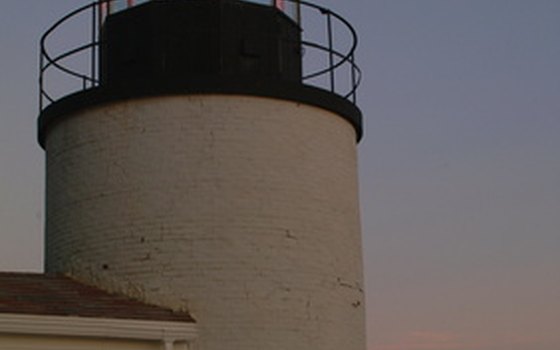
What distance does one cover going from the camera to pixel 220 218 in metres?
14.3

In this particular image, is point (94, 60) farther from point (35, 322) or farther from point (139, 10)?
point (35, 322)

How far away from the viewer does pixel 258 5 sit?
15.7 m

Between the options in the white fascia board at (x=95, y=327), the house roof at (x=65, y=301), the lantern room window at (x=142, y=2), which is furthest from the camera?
the lantern room window at (x=142, y=2)

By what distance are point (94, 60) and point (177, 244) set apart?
324 centimetres

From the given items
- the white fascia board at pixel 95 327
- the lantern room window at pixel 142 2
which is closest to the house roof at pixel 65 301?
the white fascia board at pixel 95 327

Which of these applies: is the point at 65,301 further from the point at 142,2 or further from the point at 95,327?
the point at 142,2

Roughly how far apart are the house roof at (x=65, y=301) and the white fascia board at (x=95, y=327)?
144 mm

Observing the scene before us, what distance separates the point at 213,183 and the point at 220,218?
1.50ft

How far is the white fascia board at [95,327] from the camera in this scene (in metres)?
12.6

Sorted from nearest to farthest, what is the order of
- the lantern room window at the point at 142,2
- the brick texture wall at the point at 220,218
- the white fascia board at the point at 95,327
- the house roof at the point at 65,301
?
the white fascia board at the point at 95,327 → the house roof at the point at 65,301 → the brick texture wall at the point at 220,218 → the lantern room window at the point at 142,2

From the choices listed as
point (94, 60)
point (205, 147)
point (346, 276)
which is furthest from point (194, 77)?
point (346, 276)

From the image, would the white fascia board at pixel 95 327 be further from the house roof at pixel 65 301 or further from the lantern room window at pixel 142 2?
the lantern room window at pixel 142 2

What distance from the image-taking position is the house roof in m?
13.1

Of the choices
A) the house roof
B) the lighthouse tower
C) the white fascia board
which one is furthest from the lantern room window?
the white fascia board
